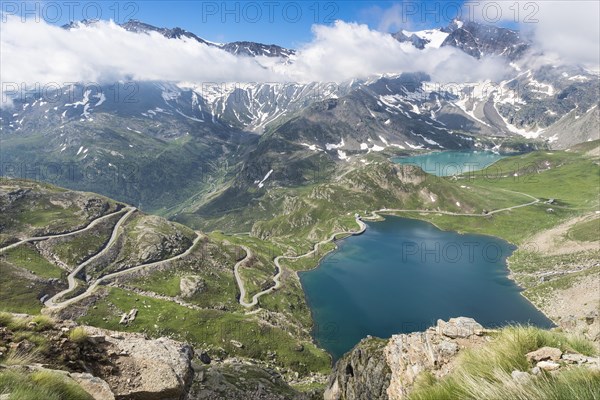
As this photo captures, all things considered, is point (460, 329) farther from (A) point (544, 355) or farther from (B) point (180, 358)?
(B) point (180, 358)

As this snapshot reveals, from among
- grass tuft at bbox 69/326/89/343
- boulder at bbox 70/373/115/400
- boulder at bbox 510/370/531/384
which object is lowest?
grass tuft at bbox 69/326/89/343

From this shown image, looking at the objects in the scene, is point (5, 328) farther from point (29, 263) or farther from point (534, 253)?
point (534, 253)

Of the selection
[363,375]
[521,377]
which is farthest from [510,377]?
[363,375]

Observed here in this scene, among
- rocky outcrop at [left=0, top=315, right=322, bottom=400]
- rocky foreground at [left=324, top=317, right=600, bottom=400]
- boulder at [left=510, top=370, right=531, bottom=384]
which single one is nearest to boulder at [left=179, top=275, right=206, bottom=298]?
rocky foreground at [left=324, top=317, right=600, bottom=400]

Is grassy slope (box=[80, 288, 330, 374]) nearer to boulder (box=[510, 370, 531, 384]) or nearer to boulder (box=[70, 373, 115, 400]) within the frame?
boulder (box=[70, 373, 115, 400])

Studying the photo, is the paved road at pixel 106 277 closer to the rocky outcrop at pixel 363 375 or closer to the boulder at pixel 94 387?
the rocky outcrop at pixel 363 375

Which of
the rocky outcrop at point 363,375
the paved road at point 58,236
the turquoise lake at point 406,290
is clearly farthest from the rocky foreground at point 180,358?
the paved road at point 58,236
